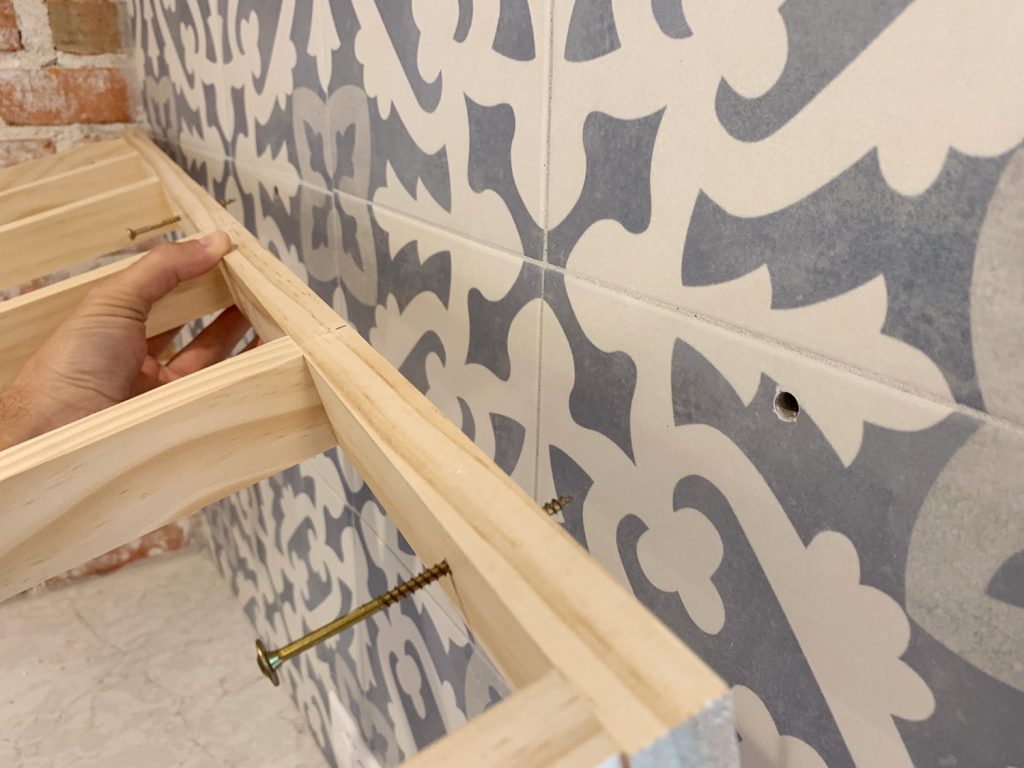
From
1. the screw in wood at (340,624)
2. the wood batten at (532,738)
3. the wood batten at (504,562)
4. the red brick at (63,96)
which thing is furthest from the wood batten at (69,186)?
the wood batten at (532,738)

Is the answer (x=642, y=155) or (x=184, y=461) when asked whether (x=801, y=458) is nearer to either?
(x=642, y=155)

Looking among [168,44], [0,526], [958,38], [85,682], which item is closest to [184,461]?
[0,526]

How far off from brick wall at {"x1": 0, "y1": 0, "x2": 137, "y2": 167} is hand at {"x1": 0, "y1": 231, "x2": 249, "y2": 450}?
0.74 meters

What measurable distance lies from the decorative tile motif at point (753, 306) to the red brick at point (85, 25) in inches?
27.8

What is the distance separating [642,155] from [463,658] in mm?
441

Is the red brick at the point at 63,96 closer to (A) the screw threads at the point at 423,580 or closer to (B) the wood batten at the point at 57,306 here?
(B) the wood batten at the point at 57,306

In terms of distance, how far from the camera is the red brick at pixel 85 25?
1.06 metres

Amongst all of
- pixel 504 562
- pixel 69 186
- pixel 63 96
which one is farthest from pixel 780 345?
pixel 63 96

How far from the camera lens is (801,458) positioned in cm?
30

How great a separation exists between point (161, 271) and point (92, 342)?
67 mm

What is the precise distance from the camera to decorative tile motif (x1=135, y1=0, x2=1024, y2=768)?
0.78ft

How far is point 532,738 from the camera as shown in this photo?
0.55 ft

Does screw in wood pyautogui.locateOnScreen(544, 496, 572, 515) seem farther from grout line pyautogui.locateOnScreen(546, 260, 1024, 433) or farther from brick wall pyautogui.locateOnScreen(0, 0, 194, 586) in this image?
brick wall pyautogui.locateOnScreen(0, 0, 194, 586)

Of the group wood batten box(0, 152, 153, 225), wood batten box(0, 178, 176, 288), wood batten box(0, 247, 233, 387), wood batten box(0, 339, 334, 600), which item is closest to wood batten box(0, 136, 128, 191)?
wood batten box(0, 152, 153, 225)
